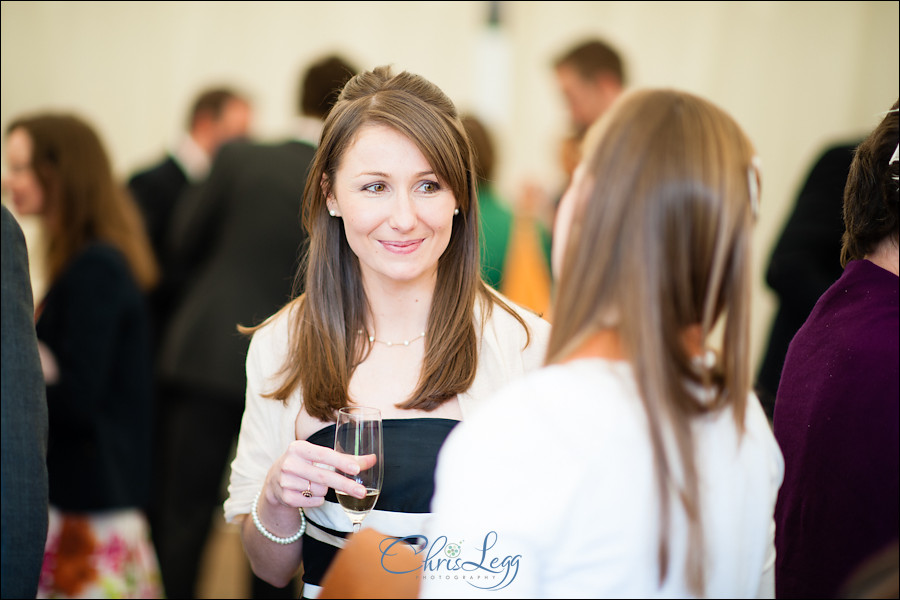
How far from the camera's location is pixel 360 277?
182 cm

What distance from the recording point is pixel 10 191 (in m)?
2.71

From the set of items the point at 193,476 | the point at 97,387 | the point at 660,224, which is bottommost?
the point at 193,476

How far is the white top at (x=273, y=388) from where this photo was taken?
1.70 metres

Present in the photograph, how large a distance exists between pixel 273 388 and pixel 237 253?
1523mm

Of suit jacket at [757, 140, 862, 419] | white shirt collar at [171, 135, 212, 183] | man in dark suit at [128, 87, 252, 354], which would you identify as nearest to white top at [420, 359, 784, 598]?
suit jacket at [757, 140, 862, 419]

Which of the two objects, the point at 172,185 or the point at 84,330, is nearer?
the point at 84,330

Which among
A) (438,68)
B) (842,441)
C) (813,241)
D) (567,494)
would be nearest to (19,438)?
(567,494)

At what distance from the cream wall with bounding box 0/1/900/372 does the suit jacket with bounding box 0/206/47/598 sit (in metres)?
3.02

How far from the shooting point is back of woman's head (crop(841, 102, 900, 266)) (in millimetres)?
1408

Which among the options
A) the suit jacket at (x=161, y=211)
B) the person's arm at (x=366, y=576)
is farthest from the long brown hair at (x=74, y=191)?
the person's arm at (x=366, y=576)

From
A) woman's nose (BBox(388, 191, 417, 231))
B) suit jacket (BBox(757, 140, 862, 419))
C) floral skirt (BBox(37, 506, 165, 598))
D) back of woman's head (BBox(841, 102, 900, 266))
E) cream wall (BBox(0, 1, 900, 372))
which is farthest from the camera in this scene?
cream wall (BBox(0, 1, 900, 372))

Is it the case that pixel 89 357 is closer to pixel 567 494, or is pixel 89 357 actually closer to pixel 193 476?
pixel 193 476

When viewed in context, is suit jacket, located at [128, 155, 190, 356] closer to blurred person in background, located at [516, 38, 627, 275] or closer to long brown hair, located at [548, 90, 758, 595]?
blurred person in background, located at [516, 38, 627, 275]

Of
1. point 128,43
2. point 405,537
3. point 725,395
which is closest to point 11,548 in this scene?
point 405,537
